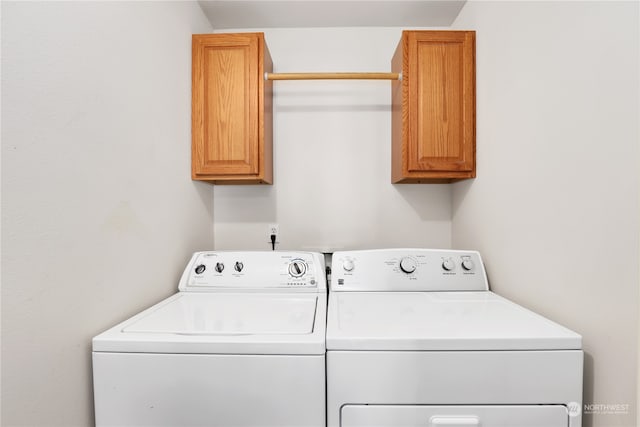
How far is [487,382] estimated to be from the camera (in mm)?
827

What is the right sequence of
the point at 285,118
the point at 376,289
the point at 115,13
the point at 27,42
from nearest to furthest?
the point at 27,42 < the point at 115,13 < the point at 376,289 < the point at 285,118

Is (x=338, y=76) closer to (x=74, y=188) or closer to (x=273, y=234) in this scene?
(x=273, y=234)

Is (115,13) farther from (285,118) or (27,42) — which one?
(285,118)

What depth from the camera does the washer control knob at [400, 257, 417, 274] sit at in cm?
144

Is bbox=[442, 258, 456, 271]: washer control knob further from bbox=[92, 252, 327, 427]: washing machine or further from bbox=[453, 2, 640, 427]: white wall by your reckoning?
bbox=[92, 252, 327, 427]: washing machine

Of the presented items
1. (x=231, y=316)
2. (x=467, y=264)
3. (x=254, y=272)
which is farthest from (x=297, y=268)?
(x=467, y=264)

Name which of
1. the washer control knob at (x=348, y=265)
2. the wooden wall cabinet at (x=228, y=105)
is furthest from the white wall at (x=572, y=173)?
the wooden wall cabinet at (x=228, y=105)

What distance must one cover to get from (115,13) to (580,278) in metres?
1.63

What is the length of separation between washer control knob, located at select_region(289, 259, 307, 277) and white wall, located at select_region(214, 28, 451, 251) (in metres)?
0.43

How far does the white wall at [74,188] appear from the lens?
2.24 feet

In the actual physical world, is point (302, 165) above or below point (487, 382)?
above

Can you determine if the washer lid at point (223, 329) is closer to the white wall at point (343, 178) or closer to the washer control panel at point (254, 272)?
the washer control panel at point (254, 272)

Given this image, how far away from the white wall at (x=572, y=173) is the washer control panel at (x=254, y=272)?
2.72ft

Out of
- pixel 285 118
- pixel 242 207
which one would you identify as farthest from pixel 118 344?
pixel 285 118
